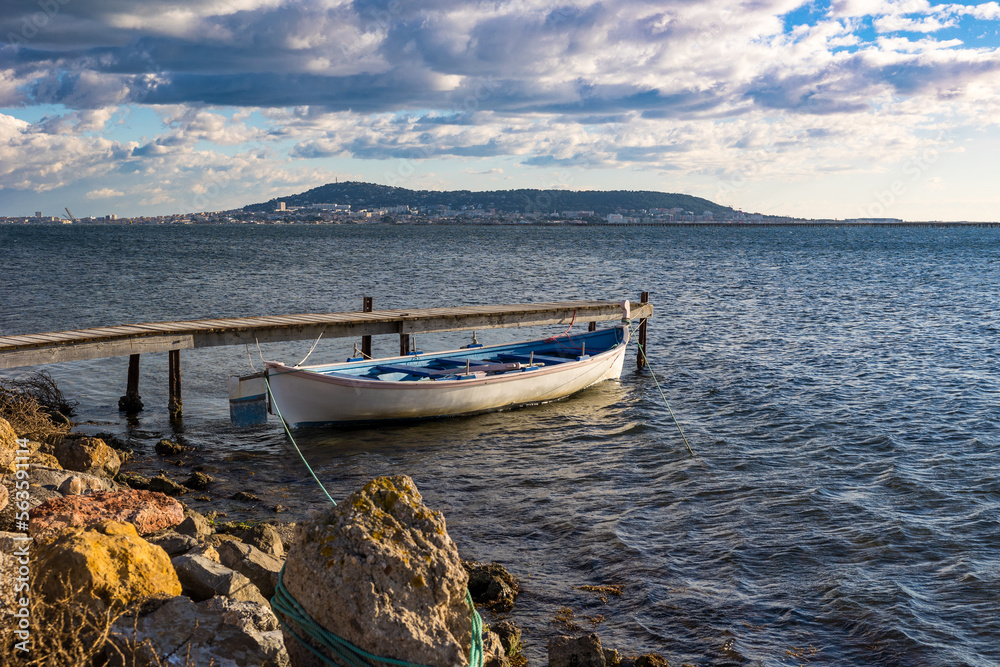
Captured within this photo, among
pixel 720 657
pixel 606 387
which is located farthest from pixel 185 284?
pixel 720 657

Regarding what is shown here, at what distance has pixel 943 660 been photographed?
275 inches

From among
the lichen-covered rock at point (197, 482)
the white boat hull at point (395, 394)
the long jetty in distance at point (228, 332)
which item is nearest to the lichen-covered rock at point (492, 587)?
the lichen-covered rock at point (197, 482)

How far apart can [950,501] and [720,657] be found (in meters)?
6.10

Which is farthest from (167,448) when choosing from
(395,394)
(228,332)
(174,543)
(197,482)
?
(174,543)

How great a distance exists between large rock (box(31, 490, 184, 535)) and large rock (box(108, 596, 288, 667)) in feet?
7.64

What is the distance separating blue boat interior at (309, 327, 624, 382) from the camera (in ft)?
50.5

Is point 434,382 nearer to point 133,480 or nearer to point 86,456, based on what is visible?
point 133,480

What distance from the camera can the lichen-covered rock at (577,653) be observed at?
6.14m

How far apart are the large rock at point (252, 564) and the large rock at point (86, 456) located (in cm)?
511

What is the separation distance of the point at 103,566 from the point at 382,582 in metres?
1.96

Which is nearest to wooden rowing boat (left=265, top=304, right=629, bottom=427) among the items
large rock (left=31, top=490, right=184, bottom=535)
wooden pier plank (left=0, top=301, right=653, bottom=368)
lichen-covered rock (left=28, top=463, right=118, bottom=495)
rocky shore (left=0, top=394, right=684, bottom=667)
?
wooden pier plank (left=0, top=301, right=653, bottom=368)

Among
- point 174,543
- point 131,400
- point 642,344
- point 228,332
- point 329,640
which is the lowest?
point 131,400

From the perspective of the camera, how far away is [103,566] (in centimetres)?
490

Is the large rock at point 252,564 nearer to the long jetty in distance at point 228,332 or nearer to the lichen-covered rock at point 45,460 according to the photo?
the lichen-covered rock at point 45,460
